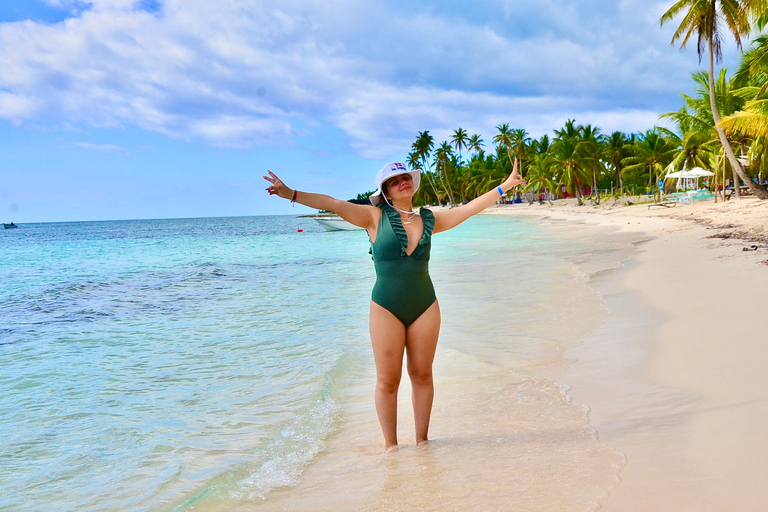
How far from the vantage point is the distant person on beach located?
10.5ft

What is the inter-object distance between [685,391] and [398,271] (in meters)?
2.44

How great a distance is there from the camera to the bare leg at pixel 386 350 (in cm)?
323

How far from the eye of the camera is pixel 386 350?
325cm

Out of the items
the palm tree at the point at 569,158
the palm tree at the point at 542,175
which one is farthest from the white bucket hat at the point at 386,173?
the palm tree at the point at 542,175

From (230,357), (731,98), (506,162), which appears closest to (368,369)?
(230,357)

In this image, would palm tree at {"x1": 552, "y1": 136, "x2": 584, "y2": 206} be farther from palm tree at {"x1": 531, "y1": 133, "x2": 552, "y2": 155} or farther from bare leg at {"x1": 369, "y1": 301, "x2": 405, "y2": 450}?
bare leg at {"x1": 369, "y1": 301, "x2": 405, "y2": 450}

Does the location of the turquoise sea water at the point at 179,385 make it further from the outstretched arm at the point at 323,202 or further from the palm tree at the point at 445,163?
the palm tree at the point at 445,163

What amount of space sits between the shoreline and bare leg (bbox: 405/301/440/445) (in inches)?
45.3

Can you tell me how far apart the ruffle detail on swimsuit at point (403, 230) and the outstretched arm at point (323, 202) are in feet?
0.45

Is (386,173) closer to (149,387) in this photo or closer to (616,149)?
(149,387)

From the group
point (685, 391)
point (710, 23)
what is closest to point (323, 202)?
point (685, 391)

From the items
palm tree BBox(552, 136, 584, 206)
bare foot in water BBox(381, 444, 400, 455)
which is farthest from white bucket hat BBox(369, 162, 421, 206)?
palm tree BBox(552, 136, 584, 206)

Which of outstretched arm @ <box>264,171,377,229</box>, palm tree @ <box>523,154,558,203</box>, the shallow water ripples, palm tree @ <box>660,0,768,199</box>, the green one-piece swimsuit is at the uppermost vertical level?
palm tree @ <box>660,0,768,199</box>

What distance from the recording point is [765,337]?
4.92 meters
